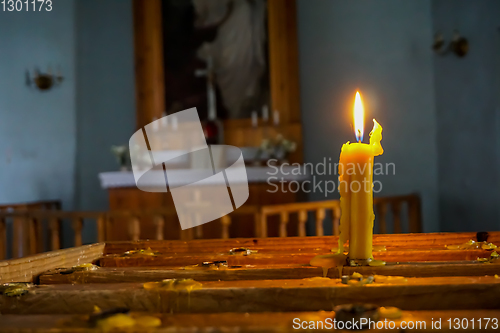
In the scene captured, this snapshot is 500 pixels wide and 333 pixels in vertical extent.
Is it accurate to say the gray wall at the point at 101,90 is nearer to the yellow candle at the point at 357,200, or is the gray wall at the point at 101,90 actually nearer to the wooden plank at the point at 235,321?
the yellow candle at the point at 357,200

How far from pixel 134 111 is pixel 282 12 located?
2127 mm

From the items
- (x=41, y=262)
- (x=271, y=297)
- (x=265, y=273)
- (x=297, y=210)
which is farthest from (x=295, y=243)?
(x=297, y=210)

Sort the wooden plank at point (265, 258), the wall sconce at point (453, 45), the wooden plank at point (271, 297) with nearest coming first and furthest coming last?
1. the wooden plank at point (271, 297)
2. the wooden plank at point (265, 258)
3. the wall sconce at point (453, 45)

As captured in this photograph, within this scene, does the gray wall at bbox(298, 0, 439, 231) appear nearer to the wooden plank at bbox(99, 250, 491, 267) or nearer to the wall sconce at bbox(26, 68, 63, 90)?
the wall sconce at bbox(26, 68, 63, 90)

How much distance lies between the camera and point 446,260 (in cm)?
82

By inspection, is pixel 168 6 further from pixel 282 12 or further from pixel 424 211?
pixel 424 211

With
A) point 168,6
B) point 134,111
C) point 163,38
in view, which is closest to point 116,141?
point 134,111

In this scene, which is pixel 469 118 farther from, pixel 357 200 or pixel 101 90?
pixel 101 90

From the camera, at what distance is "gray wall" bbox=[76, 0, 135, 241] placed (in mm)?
5641

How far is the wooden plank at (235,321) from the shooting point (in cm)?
49

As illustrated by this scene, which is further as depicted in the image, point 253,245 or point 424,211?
point 424,211

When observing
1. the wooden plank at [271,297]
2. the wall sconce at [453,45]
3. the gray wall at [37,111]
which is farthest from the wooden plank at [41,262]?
the gray wall at [37,111]

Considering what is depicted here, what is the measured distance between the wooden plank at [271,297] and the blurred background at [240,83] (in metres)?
4.00

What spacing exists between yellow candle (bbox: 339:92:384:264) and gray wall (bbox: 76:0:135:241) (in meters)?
5.09
